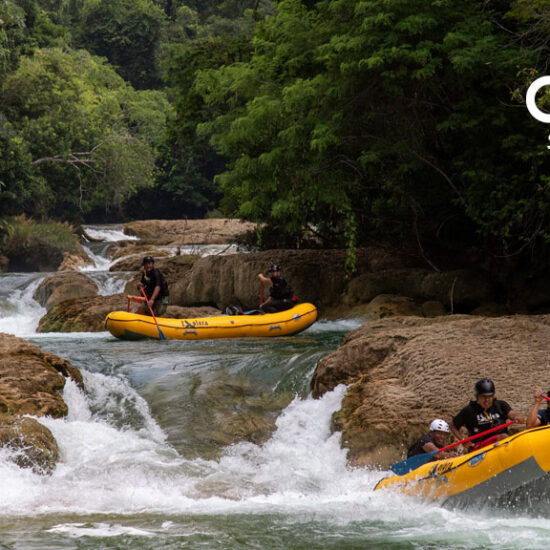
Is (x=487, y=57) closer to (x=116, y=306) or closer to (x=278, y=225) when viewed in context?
(x=278, y=225)

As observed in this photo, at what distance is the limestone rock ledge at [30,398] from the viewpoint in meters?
9.34

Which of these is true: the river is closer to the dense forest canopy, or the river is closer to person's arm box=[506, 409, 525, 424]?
person's arm box=[506, 409, 525, 424]

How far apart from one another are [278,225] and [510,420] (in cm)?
1353

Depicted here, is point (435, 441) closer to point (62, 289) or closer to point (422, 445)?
point (422, 445)

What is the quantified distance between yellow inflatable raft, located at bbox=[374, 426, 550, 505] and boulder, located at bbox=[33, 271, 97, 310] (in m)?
16.0

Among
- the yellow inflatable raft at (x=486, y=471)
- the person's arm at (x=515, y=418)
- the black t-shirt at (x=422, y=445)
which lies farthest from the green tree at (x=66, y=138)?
the yellow inflatable raft at (x=486, y=471)

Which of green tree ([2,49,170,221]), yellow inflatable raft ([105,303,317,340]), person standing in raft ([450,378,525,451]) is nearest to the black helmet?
person standing in raft ([450,378,525,451])

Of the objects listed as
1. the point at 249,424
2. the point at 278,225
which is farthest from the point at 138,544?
the point at 278,225

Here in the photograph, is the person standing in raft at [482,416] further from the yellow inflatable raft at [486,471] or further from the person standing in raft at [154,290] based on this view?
the person standing in raft at [154,290]

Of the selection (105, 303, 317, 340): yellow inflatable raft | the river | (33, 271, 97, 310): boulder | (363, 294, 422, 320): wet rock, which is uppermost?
(33, 271, 97, 310): boulder

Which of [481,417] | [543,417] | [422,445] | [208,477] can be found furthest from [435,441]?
[208,477]

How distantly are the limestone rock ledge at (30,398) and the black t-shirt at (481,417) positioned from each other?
432 cm

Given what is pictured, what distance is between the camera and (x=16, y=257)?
3334cm

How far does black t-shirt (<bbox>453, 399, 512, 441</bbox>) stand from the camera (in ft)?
26.5
